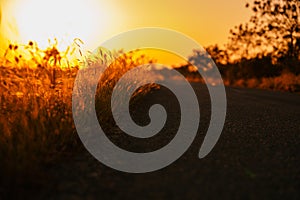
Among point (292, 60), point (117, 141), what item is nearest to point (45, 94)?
point (117, 141)

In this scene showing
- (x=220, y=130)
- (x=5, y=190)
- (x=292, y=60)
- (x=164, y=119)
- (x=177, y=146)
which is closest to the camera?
(x=5, y=190)

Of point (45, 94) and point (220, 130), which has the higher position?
point (45, 94)

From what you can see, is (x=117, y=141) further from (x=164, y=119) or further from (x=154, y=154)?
(x=164, y=119)

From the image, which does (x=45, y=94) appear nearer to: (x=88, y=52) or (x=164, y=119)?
(x=88, y=52)

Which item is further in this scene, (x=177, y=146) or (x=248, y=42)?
(x=248, y=42)

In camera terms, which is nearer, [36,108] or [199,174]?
[199,174]

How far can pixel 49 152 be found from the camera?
3404 millimetres

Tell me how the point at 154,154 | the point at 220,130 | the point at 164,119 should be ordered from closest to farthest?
the point at 154,154 → the point at 220,130 → the point at 164,119

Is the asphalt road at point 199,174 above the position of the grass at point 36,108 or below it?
below

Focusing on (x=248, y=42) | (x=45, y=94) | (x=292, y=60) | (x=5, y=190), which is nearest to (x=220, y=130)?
(x=45, y=94)

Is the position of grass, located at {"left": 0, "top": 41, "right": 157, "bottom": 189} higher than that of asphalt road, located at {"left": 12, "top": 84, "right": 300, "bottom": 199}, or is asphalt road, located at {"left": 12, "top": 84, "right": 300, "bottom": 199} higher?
grass, located at {"left": 0, "top": 41, "right": 157, "bottom": 189}

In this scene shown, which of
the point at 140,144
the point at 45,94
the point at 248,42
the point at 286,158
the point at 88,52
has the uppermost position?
the point at 248,42

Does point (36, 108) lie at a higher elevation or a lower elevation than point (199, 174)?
higher

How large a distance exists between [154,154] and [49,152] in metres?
1.01
